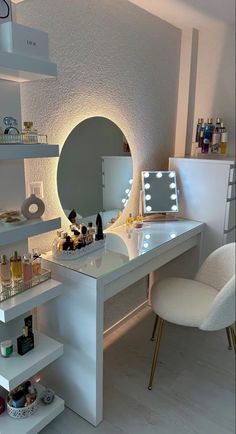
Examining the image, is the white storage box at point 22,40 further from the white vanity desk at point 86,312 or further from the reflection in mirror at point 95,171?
the white vanity desk at point 86,312

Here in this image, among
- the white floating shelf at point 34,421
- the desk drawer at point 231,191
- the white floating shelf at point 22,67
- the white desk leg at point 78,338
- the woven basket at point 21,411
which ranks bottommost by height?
the white floating shelf at point 34,421

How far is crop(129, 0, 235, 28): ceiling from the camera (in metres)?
1.83

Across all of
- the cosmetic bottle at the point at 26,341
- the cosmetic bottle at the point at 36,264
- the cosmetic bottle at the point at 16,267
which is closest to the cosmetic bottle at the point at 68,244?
the cosmetic bottle at the point at 36,264

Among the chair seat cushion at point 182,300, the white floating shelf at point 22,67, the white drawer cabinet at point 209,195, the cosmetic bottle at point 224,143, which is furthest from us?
the cosmetic bottle at point 224,143

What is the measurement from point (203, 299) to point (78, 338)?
71cm

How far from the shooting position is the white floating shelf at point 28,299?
1167mm

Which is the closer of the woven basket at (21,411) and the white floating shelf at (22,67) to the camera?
the white floating shelf at (22,67)

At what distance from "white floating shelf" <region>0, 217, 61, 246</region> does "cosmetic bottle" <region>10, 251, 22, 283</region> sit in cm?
11

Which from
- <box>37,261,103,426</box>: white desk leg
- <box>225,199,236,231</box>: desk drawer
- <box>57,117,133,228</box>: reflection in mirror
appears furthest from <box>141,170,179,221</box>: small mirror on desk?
<box>37,261,103,426</box>: white desk leg

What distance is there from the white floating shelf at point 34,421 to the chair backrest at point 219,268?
1031 millimetres

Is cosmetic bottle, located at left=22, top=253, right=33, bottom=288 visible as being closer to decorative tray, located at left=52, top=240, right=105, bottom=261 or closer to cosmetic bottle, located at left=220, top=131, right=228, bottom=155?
decorative tray, located at left=52, top=240, right=105, bottom=261

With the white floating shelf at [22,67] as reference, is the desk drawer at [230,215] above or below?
below

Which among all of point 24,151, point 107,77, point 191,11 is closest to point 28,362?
point 24,151

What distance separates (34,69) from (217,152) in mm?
1675
